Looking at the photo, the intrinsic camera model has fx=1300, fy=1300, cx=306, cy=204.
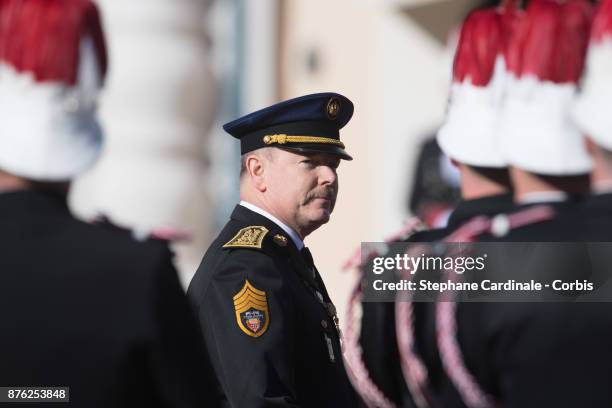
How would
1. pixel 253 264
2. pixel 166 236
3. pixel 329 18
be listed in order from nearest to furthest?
pixel 166 236 → pixel 253 264 → pixel 329 18

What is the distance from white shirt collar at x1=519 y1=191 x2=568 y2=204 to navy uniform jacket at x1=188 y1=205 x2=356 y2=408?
2.33ft

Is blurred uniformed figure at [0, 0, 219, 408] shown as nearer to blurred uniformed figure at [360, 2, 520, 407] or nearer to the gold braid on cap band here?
blurred uniformed figure at [360, 2, 520, 407]

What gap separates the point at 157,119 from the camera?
30.1 ft

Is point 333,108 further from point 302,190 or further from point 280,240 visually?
point 280,240

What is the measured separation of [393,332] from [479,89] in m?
0.73

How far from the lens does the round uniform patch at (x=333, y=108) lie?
394cm

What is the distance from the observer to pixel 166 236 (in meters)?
3.15

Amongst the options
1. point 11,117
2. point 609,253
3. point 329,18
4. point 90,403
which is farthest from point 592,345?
point 329,18

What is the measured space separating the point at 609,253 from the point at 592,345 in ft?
0.89

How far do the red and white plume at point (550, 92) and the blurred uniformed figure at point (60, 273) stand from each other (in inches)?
44.3

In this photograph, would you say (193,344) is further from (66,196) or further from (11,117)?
(11,117)

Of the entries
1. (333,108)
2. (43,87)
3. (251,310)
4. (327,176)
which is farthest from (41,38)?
(333,108)

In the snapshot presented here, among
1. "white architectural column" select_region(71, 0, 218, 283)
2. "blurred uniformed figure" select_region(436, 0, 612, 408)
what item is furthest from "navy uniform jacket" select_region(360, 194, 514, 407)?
"white architectural column" select_region(71, 0, 218, 283)

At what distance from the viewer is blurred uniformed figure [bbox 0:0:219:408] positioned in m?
2.42
